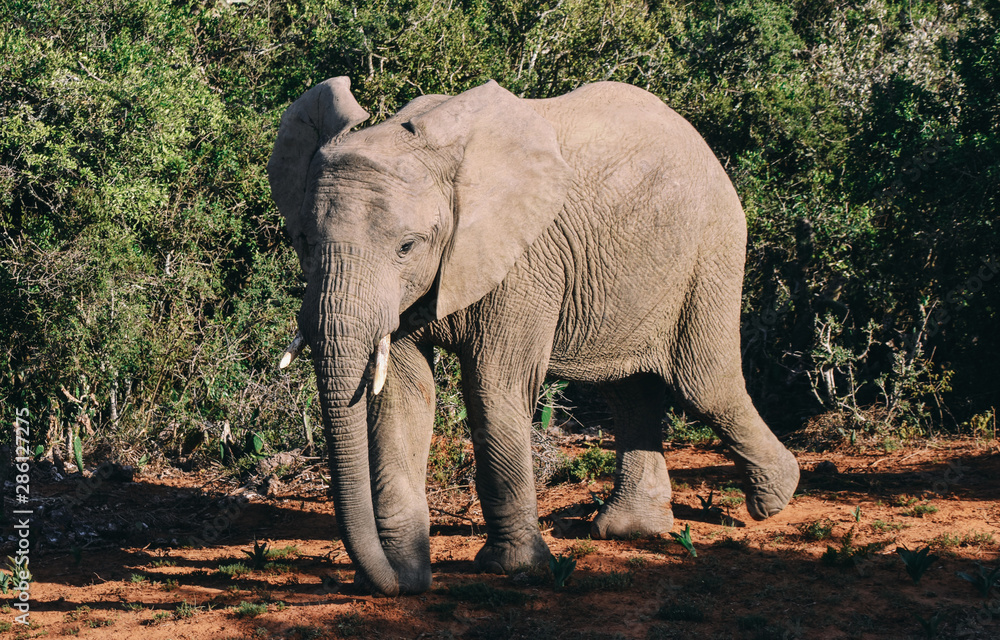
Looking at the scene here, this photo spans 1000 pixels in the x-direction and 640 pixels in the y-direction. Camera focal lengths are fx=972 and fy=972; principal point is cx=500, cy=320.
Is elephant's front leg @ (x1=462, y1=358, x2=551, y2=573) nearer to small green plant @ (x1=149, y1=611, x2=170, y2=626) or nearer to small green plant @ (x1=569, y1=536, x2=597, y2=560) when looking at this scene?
small green plant @ (x1=569, y1=536, x2=597, y2=560)

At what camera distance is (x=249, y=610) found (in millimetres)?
5281

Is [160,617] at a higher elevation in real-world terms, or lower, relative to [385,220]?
lower

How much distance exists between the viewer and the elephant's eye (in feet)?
15.9

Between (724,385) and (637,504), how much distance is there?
40.9 inches

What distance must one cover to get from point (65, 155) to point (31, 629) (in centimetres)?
437

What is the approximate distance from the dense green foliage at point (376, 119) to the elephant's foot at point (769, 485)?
238 centimetres

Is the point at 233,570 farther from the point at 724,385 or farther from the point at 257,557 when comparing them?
the point at 724,385

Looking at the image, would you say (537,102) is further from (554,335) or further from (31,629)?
(31,629)

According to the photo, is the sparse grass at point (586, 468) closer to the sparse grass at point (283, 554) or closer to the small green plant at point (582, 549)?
the small green plant at point (582, 549)

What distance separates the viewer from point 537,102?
5.89 meters

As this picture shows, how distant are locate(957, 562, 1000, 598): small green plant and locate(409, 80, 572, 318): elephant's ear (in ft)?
10.3

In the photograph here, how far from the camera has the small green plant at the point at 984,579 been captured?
541cm

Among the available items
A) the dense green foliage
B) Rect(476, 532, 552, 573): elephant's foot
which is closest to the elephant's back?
Rect(476, 532, 552, 573): elephant's foot

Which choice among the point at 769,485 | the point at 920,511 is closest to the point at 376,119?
the point at 769,485
